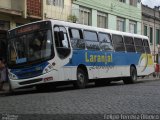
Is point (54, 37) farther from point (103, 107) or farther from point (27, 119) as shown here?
point (27, 119)

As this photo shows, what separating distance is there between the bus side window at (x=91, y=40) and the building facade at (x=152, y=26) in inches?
974

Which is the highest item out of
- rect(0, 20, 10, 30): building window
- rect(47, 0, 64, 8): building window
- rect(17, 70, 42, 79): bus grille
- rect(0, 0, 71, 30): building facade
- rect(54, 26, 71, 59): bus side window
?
rect(47, 0, 64, 8): building window

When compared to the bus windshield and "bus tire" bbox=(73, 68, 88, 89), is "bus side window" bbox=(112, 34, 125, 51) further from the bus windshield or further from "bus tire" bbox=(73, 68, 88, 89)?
the bus windshield

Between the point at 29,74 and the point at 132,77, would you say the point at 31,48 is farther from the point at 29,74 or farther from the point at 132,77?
the point at 132,77

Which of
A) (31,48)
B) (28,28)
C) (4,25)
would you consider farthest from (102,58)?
(4,25)

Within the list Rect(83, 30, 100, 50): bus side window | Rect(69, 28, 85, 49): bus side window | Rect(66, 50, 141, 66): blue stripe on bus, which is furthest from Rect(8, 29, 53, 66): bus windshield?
Rect(83, 30, 100, 50): bus side window

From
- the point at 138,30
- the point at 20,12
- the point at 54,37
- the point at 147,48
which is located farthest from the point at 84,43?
the point at 138,30

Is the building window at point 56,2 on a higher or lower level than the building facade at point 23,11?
higher

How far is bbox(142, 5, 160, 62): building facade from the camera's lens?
4903 cm

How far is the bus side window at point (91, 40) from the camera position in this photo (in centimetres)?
2338

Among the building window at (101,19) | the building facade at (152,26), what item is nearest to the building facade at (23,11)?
the building window at (101,19)

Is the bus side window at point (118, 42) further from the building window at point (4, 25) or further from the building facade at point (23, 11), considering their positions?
the building window at point (4, 25)

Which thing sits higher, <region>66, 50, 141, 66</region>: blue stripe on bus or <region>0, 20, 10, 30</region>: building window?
<region>0, 20, 10, 30</region>: building window

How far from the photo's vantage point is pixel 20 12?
28125mm
